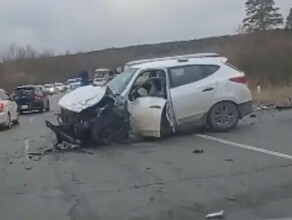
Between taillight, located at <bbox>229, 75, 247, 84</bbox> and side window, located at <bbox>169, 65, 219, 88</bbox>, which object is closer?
side window, located at <bbox>169, 65, 219, 88</bbox>

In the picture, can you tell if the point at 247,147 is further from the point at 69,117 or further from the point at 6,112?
the point at 6,112

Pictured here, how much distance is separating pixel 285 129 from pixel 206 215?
9.86 metres

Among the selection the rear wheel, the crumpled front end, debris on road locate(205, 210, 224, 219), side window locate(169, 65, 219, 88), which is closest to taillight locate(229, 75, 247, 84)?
side window locate(169, 65, 219, 88)

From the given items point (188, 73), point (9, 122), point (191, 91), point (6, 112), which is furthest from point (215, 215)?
point (9, 122)

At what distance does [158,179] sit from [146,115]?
208 inches

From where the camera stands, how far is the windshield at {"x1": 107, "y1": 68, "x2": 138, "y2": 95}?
54.6 ft

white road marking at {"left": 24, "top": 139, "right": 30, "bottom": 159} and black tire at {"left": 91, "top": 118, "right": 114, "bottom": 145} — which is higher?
black tire at {"left": 91, "top": 118, "right": 114, "bottom": 145}

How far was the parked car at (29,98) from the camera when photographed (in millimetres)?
38969

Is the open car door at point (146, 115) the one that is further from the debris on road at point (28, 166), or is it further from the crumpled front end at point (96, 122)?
the debris on road at point (28, 166)

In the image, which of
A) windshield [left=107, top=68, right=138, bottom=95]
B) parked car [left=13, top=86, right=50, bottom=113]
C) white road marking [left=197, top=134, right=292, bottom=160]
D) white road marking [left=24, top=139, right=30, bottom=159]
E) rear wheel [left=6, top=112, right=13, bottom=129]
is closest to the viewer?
white road marking [left=197, top=134, right=292, bottom=160]

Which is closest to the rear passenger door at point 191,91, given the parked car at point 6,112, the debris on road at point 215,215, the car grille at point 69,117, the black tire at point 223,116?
the black tire at point 223,116

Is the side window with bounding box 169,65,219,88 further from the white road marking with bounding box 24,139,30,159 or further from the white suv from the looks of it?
the white road marking with bounding box 24,139,30,159

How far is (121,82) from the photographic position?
55.9ft

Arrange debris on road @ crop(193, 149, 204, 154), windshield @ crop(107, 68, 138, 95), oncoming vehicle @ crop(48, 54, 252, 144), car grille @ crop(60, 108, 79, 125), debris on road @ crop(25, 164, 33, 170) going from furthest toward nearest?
windshield @ crop(107, 68, 138, 95)
car grille @ crop(60, 108, 79, 125)
oncoming vehicle @ crop(48, 54, 252, 144)
debris on road @ crop(193, 149, 204, 154)
debris on road @ crop(25, 164, 33, 170)
